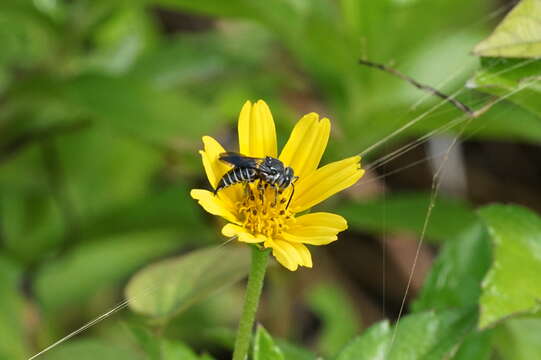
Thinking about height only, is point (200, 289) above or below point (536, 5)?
below

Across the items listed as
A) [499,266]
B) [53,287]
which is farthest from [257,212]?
[53,287]

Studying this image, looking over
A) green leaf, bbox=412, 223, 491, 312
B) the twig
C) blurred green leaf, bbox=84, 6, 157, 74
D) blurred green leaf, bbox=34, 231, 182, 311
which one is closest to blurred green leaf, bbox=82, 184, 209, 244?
blurred green leaf, bbox=34, 231, 182, 311

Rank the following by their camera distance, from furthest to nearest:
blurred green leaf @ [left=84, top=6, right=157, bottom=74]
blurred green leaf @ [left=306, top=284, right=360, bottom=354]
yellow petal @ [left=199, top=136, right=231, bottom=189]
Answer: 1. blurred green leaf @ [left=84, top=6, right=157, bottom=74]
2. blurred green leaf @ [left=306, top=284, right=360, bottom=354]
3. yellow petal @ [left=199, top=136, right=231, bottom=189]

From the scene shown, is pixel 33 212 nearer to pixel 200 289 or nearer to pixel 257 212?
pixel 200 289

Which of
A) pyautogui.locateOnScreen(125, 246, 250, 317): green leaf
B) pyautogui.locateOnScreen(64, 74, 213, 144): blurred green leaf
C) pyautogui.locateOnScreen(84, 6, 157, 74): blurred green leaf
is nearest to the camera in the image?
pyautogui.locateOnScreen(125, 246, 250, 317): green leaf

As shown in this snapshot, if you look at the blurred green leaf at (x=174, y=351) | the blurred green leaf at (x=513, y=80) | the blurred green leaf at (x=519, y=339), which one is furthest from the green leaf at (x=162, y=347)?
the blurred green leaf at (x=519, y=339)

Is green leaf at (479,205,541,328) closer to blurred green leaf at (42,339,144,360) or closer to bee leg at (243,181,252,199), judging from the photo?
bee leg at (243,181,252,199)

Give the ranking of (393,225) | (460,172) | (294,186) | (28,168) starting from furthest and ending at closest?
(460,172) < (28,168) < (393,225) < (294,186)

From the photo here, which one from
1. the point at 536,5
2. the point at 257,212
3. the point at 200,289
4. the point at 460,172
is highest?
the point at 536,5
